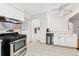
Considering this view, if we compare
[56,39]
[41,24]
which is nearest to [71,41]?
[56,39]

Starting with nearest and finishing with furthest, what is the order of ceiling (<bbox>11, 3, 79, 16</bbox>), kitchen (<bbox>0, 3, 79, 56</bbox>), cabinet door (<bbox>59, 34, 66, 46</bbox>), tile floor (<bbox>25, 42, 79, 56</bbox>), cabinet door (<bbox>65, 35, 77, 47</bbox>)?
1. kitchen (<bbox>0, 3, 79, 56</bbox>)
2. tile floor (<bbox>25, 42, 79, 56</bbox>)
3. ceiling (<bbox>11, 3, 79, 16</bbox>)
4. cabinet door (<bbox>65, 35, 77, 47</bbox>)
5. cabinet door (<bbox>59, 34, 66, 46</bbox>)

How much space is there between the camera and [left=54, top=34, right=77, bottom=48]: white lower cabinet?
17.8 ft

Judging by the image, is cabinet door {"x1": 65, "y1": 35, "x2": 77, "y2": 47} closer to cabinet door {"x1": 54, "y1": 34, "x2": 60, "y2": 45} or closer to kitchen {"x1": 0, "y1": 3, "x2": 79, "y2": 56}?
kitchen {"x1": 0, "y1": 3, "x2": 79, "y2": 56}

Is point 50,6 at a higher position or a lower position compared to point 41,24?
higher

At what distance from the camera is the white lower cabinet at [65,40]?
5434mm

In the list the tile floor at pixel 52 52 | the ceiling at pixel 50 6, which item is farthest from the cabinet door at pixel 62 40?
the ceiling at pixel 50 6

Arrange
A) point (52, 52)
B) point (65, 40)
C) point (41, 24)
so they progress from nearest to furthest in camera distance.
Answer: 1. point (52, 52)
2. point (65, 40)
3. point (41, 24)

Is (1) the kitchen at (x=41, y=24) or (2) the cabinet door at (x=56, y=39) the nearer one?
(1) the kitchen at (x=41, y=24)

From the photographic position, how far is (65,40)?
5.77 metres

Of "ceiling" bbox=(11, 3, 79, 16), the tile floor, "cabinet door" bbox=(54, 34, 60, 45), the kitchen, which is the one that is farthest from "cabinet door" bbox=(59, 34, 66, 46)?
"ceiling" bbox=(11, 3, 79, 16)

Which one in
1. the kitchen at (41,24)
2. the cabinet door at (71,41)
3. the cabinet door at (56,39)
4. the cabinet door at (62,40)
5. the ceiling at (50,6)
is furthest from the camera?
the cabinet door at (56,39)

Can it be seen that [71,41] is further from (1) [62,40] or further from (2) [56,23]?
(2) [56,23]

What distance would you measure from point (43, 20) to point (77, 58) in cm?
594

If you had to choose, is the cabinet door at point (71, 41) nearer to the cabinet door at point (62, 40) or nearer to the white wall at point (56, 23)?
the cabinet door at point (62, 40)
